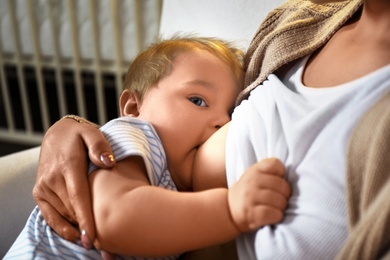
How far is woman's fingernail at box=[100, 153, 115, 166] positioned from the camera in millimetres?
664

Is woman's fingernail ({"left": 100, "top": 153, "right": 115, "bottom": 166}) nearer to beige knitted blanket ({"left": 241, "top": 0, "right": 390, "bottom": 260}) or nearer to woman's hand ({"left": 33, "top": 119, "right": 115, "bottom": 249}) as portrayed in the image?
woman's hand ({"left": 33, "top": 119, "right": 115, "bottom": 249})

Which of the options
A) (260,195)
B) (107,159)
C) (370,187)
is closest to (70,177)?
(107,159)

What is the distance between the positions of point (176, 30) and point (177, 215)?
2.15 ft

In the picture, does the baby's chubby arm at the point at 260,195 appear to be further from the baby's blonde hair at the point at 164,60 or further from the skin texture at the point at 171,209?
the baby's blonde hair at the point at 164,60

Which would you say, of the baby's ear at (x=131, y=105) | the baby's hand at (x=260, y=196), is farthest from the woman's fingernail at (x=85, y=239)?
the baby's ear at (x=131, y=105)

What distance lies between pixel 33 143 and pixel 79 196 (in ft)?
5.92

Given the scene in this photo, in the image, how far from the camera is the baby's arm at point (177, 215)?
0.60 meters

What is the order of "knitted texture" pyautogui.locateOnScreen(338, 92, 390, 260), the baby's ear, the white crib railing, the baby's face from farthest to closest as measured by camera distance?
Answer: 1. the white crib railing
2. the baby's ear
3. the baby's face
4. "knitted texture" pyautogui.locateOnScreen(338, 92, 390, 260)

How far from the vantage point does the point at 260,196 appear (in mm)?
594

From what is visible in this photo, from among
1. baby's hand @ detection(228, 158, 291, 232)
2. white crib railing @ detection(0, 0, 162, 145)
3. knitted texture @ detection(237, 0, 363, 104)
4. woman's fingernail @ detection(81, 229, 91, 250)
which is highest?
knitted texture @ detection(237, 0, 363, 104)

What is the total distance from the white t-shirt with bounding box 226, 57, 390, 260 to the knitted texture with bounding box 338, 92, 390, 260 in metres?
0.02

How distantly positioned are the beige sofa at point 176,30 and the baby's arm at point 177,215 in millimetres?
358

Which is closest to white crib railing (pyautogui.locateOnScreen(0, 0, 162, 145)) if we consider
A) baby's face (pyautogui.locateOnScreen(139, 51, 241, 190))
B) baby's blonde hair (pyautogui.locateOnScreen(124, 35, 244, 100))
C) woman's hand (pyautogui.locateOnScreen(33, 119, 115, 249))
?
baby's blonde hair (pyautogui.locateOnScreen(124, 35, 244, 100))

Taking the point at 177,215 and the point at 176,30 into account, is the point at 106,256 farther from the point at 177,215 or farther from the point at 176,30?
the point at 176,30
